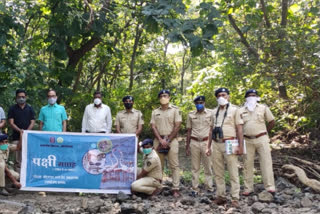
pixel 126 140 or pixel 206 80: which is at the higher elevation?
pixel 206 80

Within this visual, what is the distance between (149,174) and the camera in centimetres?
591

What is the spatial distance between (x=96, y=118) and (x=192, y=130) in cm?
178

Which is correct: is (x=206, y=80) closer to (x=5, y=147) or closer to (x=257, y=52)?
(x=257, y=52)

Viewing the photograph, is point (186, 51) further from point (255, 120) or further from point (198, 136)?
point (255, 120)

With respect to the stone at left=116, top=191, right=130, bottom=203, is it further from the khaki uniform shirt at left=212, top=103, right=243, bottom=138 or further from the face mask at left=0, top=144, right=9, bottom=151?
the face mask at left=0, top=144, right=9, bottom=151

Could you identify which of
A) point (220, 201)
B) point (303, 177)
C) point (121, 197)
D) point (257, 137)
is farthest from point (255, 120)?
point (121, 197)

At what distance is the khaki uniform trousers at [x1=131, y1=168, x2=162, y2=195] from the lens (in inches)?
228

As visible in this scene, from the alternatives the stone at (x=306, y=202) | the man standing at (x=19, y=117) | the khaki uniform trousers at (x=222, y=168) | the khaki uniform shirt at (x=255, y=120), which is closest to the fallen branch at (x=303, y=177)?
the stone at (x=306, y=202)

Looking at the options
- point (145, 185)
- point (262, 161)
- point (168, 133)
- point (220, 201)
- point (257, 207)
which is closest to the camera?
point (257, 207)

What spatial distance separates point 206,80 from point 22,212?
774cm

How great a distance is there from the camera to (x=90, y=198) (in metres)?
5.82

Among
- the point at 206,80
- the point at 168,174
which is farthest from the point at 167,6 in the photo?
the point at 206,80

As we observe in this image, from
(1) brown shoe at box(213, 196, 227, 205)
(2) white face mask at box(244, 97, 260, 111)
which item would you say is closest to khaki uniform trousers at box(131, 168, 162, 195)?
(1) brown shoe at box(213, 196, 227, 205)

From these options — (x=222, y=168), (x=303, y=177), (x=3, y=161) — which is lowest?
(x=303, y=177)
